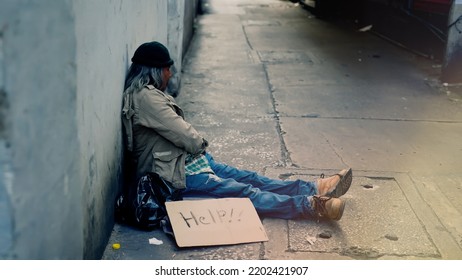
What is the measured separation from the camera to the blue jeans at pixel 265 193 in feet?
13.3

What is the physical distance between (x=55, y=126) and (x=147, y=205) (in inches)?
56.5

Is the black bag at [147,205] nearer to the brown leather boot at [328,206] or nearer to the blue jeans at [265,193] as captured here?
the blue jeans at [265,193]

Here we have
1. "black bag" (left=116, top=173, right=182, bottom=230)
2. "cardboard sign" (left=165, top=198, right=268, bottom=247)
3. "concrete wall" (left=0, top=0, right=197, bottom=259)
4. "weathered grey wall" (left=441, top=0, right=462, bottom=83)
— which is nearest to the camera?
"concrete wall" (left=0, top=0, right=197, bottom=259)

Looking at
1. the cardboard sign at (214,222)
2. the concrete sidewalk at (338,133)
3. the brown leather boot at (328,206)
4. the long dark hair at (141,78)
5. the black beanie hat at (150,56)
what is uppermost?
the black beanie hat at (150,56)

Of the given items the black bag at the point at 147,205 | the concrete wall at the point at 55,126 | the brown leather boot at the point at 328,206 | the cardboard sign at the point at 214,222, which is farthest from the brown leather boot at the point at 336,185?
the concrete wall at the point at 55,126

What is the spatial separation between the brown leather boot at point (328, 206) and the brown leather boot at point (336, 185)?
0.19 metres

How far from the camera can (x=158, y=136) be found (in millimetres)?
4074

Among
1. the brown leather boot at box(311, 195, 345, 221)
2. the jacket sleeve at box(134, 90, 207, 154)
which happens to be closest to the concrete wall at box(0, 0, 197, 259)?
the jacket sleeve at box(134, 90, 207, 154)

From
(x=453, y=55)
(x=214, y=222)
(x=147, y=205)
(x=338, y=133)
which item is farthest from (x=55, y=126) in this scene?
(x=453, y=55)

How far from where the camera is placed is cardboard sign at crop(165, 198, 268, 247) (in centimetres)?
369

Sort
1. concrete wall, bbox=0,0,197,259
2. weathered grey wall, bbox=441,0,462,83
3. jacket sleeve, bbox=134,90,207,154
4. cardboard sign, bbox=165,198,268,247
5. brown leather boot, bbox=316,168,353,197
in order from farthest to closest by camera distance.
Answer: weathered grey wall, bbox=441,0,462,83 → brown leather boot, bbox=316,168,353,197 → jacket sleeve, bbox=134,90,207,154 → cardboard sign, bbox=165,198,268,247 → concrete wall, bbox=0,0,197,259

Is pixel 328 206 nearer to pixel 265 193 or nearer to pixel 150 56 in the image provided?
pixel 265 193

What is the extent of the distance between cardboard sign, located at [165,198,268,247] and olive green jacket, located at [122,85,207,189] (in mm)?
240

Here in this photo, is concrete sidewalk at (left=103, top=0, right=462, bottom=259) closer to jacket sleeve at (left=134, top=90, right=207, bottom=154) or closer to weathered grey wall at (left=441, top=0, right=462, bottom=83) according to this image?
weathered grey wall at (left=441, top=0, right=462, bottom=83)
